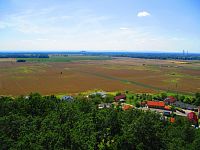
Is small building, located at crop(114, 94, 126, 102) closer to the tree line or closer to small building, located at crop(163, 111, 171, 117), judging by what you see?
small building, located at crop(163, 111, 171, 117)

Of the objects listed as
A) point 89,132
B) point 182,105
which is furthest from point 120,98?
point 89,132

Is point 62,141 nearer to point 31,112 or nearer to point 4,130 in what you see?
point 4,130

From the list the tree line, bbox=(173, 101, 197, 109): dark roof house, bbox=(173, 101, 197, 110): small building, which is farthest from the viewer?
bbox=(173, 101, 197, 109): dark roof house

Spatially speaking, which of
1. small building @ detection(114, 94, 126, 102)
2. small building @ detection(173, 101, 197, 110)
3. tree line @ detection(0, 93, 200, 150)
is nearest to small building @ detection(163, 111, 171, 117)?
small building @ detection(173, 101, 197, 110)

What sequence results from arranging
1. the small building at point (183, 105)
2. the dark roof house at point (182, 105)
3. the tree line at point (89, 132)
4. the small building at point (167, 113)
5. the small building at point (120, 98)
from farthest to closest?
the small building at point (120, 98), the dark roof house at point (182, 105), the small building at point (183, 105), the small building at point (167, 113), the tree line at point (89, 132)

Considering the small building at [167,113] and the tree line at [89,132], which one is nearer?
the tree line at [89,132]

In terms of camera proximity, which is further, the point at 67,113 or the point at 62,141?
the point at 67,113

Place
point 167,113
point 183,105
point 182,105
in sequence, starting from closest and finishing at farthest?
point 167,113, point 183,105, point 182,105

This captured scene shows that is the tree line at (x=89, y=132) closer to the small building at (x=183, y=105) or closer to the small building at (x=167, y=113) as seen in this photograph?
the small building at (x=167, y=113)

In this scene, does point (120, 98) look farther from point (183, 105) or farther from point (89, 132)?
point (89, 132)

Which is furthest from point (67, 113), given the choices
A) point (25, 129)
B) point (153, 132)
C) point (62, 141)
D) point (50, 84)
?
point (50, 84)

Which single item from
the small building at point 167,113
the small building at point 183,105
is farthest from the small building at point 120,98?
the small building at point 167,113
